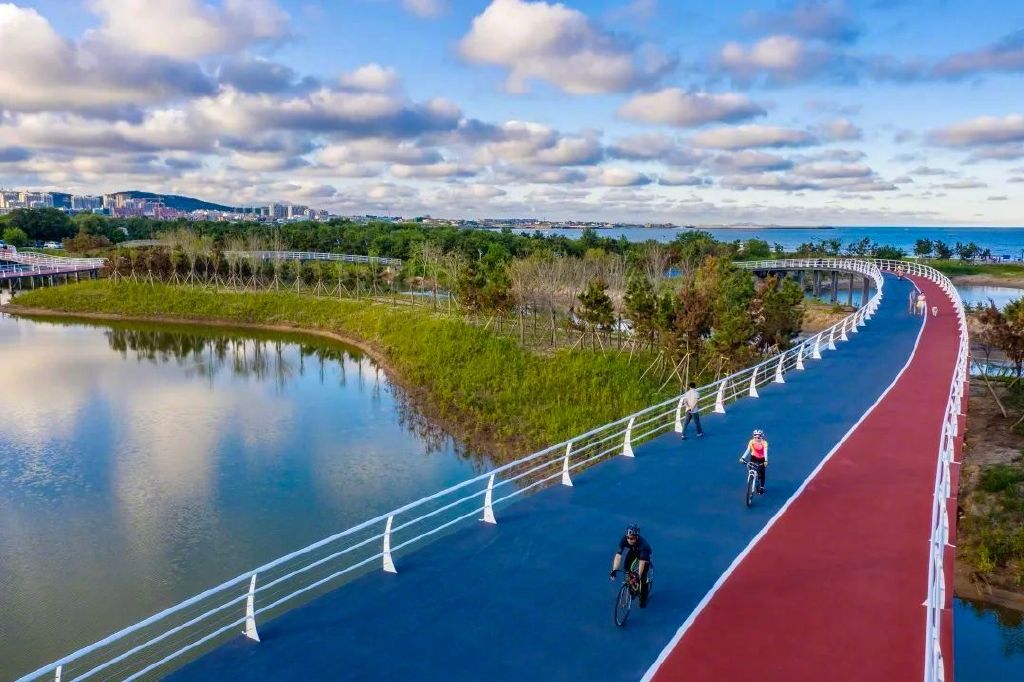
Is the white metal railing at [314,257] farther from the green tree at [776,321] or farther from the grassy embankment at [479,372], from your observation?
the green tree at [776,321]

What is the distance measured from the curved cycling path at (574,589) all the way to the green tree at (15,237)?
436 ft

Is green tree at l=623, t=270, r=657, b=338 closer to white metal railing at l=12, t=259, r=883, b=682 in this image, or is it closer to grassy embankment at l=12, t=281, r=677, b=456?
grassy embankment at l=12, t=281, r=677, b=456

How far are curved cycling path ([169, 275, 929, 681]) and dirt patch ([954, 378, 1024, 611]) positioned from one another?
4.75 meters

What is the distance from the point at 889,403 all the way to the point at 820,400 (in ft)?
5.95

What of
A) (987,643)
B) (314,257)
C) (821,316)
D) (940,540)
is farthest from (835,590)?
(314,257)

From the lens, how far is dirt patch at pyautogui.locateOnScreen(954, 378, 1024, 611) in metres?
17.2

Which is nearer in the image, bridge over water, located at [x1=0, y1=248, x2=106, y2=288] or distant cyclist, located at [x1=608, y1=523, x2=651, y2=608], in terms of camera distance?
distant cyclist, located at [x1=608, y1=523, x2=651, y2=608]

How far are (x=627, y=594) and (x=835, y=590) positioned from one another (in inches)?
125

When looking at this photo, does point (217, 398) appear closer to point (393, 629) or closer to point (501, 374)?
point (501, 374)

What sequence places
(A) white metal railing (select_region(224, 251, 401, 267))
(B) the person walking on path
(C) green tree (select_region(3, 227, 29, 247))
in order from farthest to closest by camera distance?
1. (C) green tree (select_region(3, 227, 29, 247))
2. (A) white metal railing (select_region(224, 251, 401, 267))
3. (B) the person walking on path

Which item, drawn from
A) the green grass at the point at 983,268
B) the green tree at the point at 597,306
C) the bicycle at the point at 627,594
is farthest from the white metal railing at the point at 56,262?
the green grass at the point at 983,268

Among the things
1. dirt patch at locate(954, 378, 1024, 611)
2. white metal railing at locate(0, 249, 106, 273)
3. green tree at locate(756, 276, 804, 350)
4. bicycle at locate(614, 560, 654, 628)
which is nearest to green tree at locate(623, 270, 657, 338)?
green tree at locate(756, 276, 804, 350)

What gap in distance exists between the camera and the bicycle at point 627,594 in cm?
906

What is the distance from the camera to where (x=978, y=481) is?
858 inches
